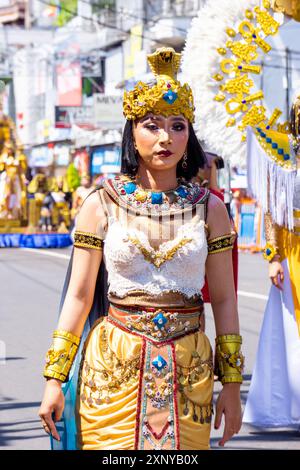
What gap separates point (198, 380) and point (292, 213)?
2.95m

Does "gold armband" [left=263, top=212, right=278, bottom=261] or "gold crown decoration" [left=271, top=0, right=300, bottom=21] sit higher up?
"gold crown decoration" [left=271, top=0, right=300, bottom=21]

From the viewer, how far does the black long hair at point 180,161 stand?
3469 millimetres

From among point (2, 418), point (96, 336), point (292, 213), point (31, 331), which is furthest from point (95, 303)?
point (31, 331)

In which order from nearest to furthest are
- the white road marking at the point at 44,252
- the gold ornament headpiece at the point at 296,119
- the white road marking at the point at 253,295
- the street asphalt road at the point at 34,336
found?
1. the gold ornament headpiece at the point at 296,119
2. the street asphalt road at the point at 34,336
3. the white road marking at the point at 253,295
4. the white road marking at the point at 44,252

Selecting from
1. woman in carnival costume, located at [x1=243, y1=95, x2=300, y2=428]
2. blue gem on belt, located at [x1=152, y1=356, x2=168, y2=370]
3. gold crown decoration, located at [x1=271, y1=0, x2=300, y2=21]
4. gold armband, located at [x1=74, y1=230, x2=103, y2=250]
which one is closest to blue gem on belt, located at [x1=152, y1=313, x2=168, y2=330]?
blue gem on belt, located at [x1=152, y1=356, x2=168, y2=370]

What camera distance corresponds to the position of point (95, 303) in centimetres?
352

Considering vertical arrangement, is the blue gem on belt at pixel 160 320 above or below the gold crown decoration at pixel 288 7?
below

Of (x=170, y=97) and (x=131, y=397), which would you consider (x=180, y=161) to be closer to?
(x=170, y=97)

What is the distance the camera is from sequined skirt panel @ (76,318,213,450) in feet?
10.6

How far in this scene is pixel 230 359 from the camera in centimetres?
338

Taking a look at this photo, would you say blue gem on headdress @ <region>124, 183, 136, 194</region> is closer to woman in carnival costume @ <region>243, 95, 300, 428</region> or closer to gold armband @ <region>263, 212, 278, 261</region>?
woman in carnival costume @ <region>243, 95, 300, 428</region>

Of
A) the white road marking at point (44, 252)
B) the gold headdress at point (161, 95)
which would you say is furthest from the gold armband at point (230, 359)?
the white road marking at point (44, 252)

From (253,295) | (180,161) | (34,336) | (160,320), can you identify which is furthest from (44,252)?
(160,320)

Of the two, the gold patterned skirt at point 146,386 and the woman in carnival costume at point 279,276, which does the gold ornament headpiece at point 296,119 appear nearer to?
the woman in carnival costume at point 279,276
